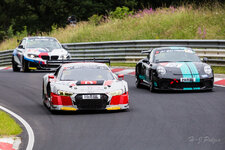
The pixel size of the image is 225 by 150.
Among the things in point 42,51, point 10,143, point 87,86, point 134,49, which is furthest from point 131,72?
point 10,143

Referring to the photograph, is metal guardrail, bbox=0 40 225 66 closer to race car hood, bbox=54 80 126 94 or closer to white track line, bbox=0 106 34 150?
race car hood, bbox=54 80 126 94

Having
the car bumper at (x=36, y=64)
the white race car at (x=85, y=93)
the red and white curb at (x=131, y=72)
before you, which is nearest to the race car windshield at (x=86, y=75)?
the white race car at (x=85, y=93)

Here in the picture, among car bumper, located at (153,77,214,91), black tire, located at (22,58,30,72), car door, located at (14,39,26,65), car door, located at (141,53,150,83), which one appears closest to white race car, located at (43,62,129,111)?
car bumper, located at (153,77,214,91)

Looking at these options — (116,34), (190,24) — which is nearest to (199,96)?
(190,24)

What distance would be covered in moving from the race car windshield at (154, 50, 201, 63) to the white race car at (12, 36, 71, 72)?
27.6 feet

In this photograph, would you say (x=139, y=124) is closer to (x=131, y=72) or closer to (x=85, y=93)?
(x=85, y=93)

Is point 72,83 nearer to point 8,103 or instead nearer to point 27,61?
point 8,103

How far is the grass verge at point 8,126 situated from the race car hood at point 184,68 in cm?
547

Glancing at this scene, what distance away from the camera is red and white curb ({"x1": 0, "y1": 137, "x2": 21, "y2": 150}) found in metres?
8.47

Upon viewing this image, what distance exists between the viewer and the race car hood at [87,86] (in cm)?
1199

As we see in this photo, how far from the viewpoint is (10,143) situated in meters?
8.77

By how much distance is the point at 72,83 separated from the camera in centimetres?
1223

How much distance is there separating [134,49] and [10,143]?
18289 millimetres

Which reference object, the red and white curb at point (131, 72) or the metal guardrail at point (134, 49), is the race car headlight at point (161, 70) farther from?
the metal guardrail at point (134, 49)
